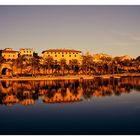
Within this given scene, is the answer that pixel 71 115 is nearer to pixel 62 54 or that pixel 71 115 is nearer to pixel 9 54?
pixel 9 54

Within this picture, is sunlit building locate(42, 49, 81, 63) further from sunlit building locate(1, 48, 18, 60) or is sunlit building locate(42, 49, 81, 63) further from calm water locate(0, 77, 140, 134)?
calm water locate(0, 77, 140, 134)

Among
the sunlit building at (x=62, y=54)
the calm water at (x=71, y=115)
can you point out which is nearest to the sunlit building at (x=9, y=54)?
the sunlit building at (x=62, y=54)

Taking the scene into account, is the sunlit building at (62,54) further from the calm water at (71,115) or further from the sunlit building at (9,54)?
the calm water at (71,115)

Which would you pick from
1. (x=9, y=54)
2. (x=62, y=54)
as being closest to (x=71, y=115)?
(x=9, y=54)

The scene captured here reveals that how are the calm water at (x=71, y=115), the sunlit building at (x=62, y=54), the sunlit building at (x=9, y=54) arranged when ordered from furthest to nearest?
the sunlit building at (x=62, y=54)
the sunlit building at (x=9, y=54)
the calm water at (x=71, y=115)

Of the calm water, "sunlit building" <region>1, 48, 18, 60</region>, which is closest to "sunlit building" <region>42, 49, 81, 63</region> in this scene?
"sunlit building" <region>1, 48, 18, 60</region>

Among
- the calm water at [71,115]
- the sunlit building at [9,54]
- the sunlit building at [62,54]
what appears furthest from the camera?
the sunlit building at [62,54]

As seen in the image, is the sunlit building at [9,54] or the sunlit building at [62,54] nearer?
the sunlit building at [9,54]

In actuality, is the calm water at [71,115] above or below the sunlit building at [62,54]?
below

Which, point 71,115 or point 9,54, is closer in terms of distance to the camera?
point 71,115

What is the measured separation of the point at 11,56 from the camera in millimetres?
38562

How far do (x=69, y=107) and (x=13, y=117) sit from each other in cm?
278

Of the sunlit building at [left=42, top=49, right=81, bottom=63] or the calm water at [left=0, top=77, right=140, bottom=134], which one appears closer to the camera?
the calm water at [left=0, top=77, right=140, bottom=134]

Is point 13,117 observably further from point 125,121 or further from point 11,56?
point 11,56
